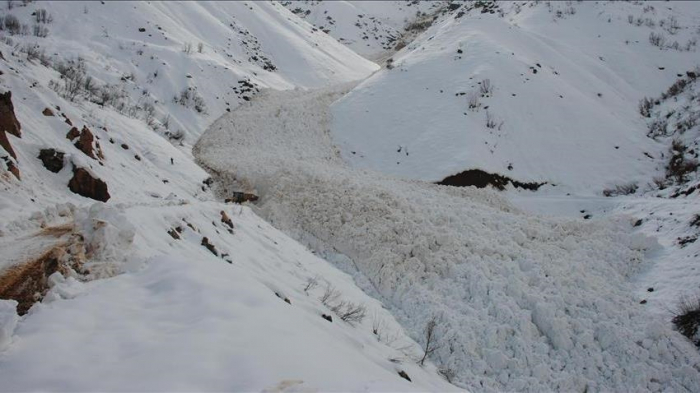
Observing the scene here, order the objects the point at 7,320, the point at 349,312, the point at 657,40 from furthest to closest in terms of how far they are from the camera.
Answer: the point at 657,40
the point at 349,312
the point at 7,320

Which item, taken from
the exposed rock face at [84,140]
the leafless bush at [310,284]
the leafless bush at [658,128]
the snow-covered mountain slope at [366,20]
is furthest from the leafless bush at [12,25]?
the snow-covered mountain slope at [366,20]

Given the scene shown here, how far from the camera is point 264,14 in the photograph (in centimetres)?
2878

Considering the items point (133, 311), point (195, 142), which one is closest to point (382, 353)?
point (133, 311)

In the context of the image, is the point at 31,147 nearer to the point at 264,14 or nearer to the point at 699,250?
the point at 699,250

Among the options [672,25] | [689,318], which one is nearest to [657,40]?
[672,25]

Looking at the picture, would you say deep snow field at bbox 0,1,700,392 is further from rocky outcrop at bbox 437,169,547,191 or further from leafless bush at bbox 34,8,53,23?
rocky outcrop at bbox 437,169,547,191

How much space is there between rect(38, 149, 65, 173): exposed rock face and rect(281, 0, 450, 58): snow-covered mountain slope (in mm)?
31031

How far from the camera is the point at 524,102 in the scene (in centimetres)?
1574

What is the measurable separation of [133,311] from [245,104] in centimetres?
1664

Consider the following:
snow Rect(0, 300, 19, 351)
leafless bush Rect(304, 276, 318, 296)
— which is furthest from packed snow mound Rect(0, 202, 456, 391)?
leafless bush Rect(304, 276, 318, 296)

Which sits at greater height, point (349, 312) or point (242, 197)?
point (349, 312)

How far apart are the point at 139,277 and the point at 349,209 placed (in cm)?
668

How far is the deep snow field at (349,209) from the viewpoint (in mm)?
3998

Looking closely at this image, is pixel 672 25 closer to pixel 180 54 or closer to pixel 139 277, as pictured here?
pixel 180 54
